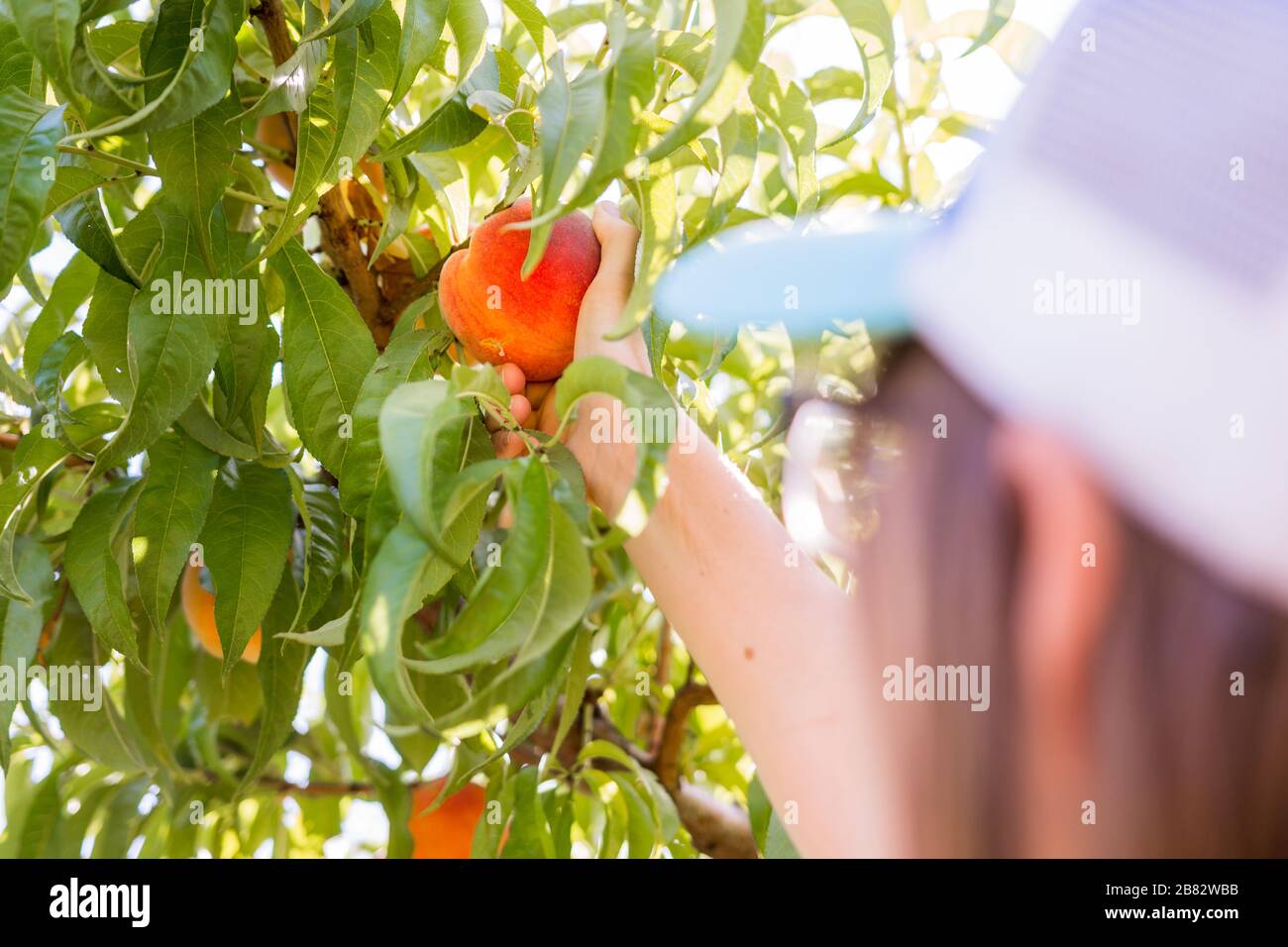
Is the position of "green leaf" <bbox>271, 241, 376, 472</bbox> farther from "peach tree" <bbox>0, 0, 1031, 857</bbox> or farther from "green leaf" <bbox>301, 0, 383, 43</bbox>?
"green leaf" <bbox>301, 0, 383, 43</bbox>

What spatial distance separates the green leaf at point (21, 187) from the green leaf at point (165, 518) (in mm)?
176

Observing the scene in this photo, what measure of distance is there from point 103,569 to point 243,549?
82mm

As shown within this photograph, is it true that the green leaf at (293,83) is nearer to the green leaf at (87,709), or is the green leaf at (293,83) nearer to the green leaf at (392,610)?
the green leaf at (392,610)

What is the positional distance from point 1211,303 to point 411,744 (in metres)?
0.72

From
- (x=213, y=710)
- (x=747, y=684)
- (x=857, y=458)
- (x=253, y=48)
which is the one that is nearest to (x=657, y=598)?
(x=747, y=684)

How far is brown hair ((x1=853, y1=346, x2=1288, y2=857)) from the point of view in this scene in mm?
384

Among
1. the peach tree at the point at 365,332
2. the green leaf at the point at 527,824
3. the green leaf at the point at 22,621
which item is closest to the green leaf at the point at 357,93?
the peach tree at the point at 365,332

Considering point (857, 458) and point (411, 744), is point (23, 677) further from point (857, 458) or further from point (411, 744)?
point (857, 458)

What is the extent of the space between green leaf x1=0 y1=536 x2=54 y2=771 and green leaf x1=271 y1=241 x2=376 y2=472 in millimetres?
189

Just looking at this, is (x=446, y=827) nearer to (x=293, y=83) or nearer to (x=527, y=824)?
(x=527, y=824)

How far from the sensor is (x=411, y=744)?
0.92m

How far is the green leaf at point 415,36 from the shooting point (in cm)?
54

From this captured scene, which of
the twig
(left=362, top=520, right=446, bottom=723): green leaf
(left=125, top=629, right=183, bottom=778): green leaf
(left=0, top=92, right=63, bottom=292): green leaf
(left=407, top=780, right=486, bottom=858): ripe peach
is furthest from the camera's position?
(left=407, top=780, right=486, bottom=858): ripe peach

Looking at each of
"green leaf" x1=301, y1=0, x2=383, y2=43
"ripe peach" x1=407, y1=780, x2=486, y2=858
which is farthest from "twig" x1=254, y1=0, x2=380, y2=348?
"ripe peach" x1=407, y1=780, x2=486, y2=858
